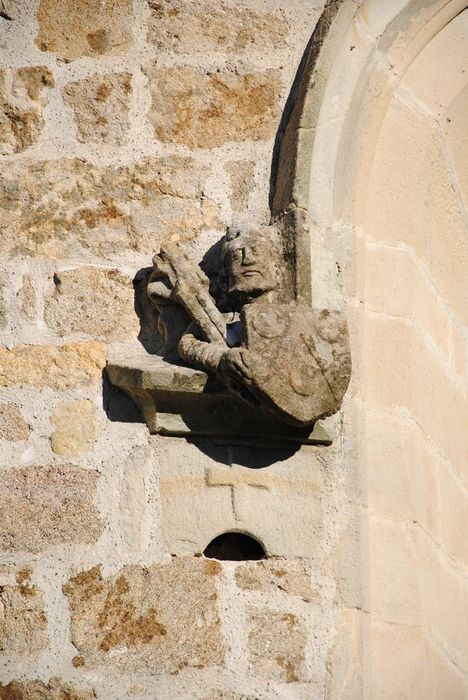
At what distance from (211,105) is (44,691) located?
1427 mm

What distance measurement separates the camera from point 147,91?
3.20 m

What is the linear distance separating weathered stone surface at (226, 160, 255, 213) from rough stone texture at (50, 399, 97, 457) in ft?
1.98

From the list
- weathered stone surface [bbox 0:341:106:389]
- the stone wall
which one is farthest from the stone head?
weathered stone surface [bbox 0:341:106:389]

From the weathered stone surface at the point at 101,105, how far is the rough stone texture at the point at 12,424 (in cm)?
69

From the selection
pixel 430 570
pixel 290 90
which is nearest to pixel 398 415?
pixel 430 570

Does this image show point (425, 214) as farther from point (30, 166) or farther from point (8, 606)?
point (8, 606)

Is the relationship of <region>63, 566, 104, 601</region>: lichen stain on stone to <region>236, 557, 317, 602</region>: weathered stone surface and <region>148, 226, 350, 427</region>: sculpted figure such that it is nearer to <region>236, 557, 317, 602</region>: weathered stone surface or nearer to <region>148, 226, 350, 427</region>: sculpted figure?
<region>236, 557, 317, 602</region>: weathered stone surface

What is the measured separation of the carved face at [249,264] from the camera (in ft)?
9.59

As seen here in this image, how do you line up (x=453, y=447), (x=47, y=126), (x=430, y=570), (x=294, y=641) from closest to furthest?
(x=294, y=641) < (x=430, y=570) < (x=47, y=126) < (x=453, y=447)

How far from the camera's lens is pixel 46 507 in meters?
2.84

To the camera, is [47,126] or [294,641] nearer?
[294,641]

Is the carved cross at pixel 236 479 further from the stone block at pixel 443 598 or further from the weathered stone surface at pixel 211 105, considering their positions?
the weathered stone surface at pixel 211 105

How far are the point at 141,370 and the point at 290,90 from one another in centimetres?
84

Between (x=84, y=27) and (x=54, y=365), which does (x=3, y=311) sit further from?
(x=84, y=27)
